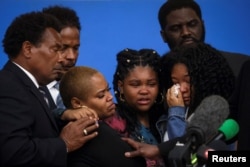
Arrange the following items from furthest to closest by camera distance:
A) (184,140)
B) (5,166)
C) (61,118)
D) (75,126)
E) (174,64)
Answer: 1. (174,64)
2. (61,118)
3. (75,126)
4. (5,166)
5. (184,140)

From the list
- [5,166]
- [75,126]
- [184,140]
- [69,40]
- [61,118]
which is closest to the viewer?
[184,140]

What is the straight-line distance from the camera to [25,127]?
1.67 meters

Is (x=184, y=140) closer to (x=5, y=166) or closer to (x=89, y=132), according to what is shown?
(x=89, y=132)

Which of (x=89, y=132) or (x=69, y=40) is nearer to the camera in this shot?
(x=89, y=132)

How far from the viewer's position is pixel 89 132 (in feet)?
5.89

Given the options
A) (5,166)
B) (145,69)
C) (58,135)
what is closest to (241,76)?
(145,69)

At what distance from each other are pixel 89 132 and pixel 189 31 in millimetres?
1398

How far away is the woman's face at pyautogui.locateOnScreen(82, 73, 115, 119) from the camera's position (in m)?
1.97

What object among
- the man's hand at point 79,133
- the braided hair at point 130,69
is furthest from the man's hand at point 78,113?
the braided hair at point 130,69

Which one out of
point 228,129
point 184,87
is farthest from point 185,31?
point 228,129

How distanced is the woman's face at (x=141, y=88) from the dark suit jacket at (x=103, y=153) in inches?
20.4

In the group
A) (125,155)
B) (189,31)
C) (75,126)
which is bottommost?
(125,155)

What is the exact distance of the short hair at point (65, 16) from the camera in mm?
2920

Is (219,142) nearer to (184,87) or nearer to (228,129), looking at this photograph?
(228,129)
